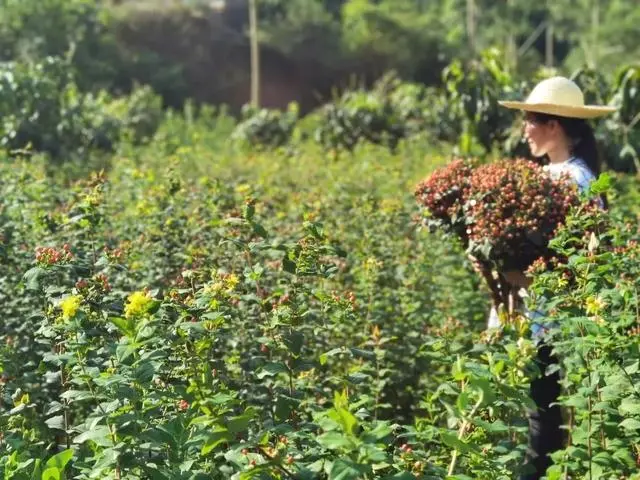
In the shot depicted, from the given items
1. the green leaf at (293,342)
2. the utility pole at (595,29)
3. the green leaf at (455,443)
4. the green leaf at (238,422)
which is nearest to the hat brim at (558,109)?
the green leaf at (293,342)

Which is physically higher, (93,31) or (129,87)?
(93,31)

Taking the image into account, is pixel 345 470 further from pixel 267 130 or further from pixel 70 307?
pixel 267 130

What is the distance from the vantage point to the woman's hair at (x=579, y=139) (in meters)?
3.78

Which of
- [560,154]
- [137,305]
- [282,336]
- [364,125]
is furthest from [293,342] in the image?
[364,125]

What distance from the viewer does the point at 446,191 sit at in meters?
3.59

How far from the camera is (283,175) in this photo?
339 inches

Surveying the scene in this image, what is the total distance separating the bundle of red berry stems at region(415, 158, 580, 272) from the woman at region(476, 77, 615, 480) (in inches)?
4.2

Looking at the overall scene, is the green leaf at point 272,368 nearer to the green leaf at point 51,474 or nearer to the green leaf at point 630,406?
the green leaf at point 51,474

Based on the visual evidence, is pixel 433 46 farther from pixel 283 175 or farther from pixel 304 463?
pixel 304 463

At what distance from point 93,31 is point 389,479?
2410 cm

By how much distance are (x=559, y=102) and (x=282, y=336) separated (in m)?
1.80

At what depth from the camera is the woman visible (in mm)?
3619

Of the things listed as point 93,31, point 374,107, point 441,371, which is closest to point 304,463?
point 441,371

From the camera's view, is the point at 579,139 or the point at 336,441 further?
the point at 579,139
